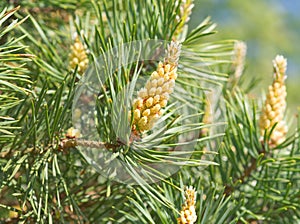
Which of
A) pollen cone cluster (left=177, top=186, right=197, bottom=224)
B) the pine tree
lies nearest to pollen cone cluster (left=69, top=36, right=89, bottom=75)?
the pine tree

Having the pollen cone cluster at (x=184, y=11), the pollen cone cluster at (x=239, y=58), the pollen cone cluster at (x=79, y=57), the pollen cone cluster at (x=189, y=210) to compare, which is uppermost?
the pollen cone cluster at (x=184, y=11)

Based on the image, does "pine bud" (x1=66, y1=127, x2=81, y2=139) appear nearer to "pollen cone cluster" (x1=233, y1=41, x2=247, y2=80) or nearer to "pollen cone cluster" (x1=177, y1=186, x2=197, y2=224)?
"pollen cone cluster" (x1=177, y1=186, x2=197, y2=224)

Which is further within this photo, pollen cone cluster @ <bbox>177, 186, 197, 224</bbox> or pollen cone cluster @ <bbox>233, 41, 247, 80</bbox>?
pollen cone cluster @ <bbox>233, 41, 247, 80</bbox>

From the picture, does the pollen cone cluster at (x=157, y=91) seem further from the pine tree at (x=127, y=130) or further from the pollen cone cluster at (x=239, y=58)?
the pollen cone cluster at (x=239, y=58)

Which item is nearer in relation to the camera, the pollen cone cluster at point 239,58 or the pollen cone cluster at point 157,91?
the pollen cone cluster at point 157,91

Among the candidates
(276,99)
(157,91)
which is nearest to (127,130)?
(157,91)

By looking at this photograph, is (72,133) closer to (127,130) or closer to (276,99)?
(127,130)

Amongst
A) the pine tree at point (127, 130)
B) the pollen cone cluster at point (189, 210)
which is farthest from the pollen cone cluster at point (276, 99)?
the pollen cone cluster at point (189, 210)

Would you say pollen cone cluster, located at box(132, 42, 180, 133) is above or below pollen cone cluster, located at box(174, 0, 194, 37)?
below
